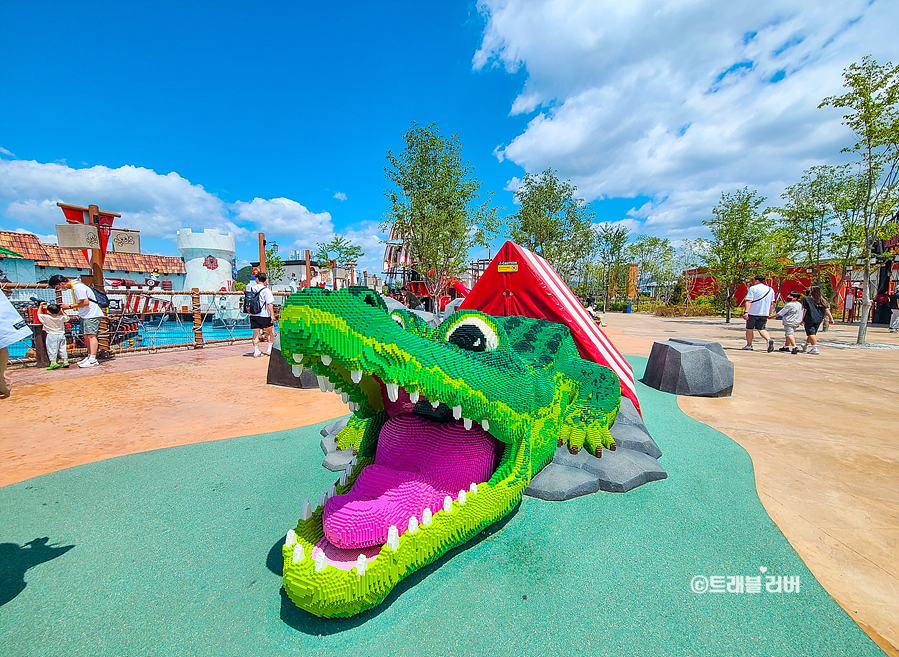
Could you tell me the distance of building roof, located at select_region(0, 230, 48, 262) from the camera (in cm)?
2569

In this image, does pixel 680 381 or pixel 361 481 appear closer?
pixel 361 481

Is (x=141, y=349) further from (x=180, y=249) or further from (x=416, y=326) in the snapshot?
(x=180, y=249)

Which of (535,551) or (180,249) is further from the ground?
(180,249)

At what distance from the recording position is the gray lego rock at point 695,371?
16.9 ft

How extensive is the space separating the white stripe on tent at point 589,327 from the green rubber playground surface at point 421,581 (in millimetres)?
1334

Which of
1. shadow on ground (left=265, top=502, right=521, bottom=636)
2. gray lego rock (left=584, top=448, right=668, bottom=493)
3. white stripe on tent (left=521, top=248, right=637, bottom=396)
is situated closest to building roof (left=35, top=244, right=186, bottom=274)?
white stripe on tent (left=521, top=248, right=637, bottom=396)

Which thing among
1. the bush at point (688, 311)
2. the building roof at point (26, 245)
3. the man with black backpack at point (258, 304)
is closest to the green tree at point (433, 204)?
the man with black backpack at point (258, 304)

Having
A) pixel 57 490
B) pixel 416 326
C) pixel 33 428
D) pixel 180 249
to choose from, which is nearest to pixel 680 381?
pixel 416 326

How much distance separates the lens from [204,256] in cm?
3012

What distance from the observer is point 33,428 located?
3818 mm

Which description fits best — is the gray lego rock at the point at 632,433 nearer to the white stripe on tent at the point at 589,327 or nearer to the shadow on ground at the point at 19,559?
the white stripe on tent at the point at 589,327

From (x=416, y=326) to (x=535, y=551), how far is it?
55.5 inches

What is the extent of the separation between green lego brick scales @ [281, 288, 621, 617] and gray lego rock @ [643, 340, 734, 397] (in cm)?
348

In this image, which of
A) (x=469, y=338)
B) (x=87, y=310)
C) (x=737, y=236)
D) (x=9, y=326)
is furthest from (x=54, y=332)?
(x=737, y=236)
